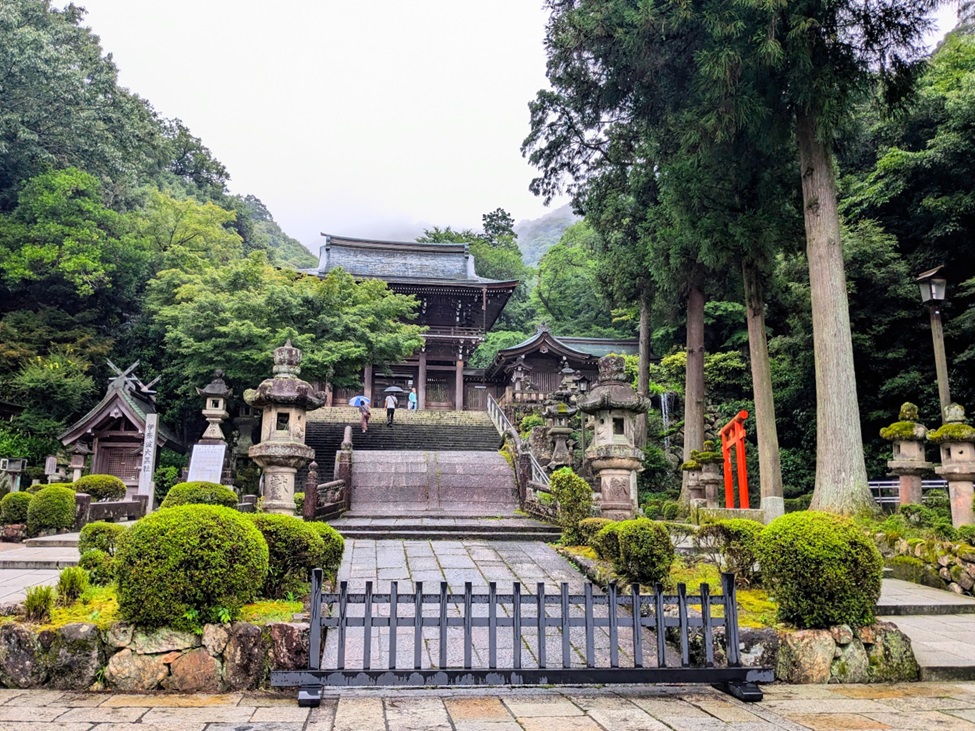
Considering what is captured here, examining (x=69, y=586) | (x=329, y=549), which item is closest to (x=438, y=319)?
(x=329, y=549)

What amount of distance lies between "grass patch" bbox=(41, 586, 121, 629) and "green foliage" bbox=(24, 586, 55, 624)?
0.07 m

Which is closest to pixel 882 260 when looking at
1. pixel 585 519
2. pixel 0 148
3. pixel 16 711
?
pixel 585 519

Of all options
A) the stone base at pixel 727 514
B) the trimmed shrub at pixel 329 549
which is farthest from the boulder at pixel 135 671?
the stone base at pixel 727 514

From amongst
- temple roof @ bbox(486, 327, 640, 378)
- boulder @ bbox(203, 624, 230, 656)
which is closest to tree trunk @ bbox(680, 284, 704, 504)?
temple roof @ bbox(486, 327, 640, 378)

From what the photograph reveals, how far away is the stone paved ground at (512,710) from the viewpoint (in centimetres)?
347

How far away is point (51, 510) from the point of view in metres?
11.7

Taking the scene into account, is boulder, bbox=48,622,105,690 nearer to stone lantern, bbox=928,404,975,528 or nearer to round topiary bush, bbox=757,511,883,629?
round topiary bush, bbox=757,511,883,629

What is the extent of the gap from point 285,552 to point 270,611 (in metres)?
0.74

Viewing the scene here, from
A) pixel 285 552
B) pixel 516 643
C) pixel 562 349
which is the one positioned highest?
pixel 562 349

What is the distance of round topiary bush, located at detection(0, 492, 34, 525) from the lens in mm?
11822

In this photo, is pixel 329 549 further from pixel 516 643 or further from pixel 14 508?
pixel 14 508

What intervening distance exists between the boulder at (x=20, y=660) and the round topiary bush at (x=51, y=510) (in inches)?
353

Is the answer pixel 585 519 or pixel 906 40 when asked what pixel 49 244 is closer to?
pixel 585 519

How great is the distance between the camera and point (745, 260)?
13.9 metres
